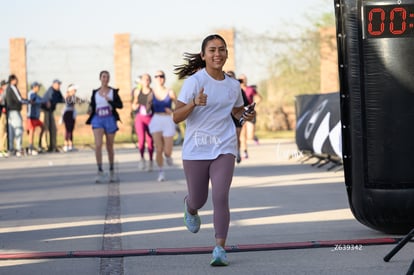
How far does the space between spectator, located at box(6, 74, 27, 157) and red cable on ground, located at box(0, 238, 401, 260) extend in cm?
1865

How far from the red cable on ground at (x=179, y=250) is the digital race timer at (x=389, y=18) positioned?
6.03 feet

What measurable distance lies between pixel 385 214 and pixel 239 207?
3.84 metres

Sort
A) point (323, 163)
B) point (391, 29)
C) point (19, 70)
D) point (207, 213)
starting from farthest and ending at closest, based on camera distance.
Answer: point (19, 70)
point (323, 163)
point (207, 213)
point (391, 29)

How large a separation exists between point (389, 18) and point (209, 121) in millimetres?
1930

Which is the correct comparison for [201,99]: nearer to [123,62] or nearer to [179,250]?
[179,250]

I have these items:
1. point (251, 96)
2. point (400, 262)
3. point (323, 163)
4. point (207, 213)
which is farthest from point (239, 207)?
point (251, 96)

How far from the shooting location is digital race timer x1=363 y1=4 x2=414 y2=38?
9.81 meters

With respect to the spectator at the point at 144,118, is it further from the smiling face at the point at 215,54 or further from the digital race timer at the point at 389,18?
the smiling face at the point at 215,54

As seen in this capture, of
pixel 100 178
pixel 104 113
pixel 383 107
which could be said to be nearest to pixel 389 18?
pixel 383 107

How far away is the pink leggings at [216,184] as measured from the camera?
8914mm

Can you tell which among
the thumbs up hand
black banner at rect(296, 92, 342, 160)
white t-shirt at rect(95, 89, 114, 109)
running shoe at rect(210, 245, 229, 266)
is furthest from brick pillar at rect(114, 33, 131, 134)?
running shoe at rect(210, 245, 229, 266)

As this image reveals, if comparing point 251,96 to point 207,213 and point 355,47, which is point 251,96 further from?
point 355,47

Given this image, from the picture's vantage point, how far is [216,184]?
29.6 feet

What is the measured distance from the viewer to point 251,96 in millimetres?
24922
